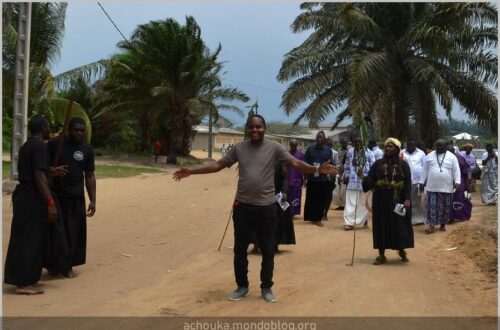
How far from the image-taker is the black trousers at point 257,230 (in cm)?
604

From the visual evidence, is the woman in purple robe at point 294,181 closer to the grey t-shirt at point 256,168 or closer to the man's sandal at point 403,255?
the man's sandal at point 403,255

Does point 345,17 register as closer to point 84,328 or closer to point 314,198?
point 314,198

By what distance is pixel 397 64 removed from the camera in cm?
2269

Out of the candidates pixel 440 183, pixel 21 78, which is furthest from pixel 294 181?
pixel 21 78

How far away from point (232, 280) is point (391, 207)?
8.10 ft

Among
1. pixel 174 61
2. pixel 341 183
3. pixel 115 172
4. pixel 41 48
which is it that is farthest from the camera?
pixel 174 61

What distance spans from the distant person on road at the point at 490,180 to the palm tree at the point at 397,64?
5382 millimetres

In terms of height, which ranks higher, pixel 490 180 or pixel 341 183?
pixel 490 180

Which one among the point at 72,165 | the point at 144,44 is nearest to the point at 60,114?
the point at 144,44

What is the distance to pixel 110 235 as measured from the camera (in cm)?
1026

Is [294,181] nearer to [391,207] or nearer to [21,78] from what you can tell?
[391,207]

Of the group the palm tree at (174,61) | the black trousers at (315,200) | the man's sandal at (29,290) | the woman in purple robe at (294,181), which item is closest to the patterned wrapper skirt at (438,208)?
the black trousers at (315,200)

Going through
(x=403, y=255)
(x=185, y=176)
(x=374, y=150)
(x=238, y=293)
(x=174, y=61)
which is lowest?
(x=238, y=293)

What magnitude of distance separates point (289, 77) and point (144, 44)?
10.3 metres
